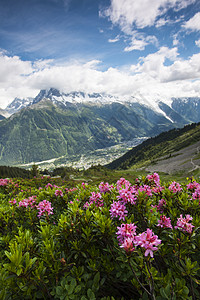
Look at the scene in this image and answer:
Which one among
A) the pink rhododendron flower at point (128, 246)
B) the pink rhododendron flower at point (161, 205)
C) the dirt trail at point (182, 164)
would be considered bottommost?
the dirt trail at point (182, 164)

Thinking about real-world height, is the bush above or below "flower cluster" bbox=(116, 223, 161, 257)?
below

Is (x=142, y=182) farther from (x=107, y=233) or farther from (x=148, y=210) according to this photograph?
(x=107, y=233)

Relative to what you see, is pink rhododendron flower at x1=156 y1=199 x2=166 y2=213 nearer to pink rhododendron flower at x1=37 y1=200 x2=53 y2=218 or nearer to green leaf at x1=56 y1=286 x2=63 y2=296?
green leaf at x1=56 y1=286 x2=63 y2=296

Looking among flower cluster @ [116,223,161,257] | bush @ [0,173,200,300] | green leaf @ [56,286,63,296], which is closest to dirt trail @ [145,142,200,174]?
bush @ [0,173,200,300]

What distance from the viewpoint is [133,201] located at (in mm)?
4418

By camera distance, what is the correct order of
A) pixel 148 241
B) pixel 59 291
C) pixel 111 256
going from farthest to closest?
pixel 111 256
pixel 59 291
pixel 148 241

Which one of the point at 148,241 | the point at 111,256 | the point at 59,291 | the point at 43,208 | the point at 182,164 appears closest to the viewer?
the point at 148,241

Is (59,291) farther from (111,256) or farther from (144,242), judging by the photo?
(144,242)

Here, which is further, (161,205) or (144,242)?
(161,205)

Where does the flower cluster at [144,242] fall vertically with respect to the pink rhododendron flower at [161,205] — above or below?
above

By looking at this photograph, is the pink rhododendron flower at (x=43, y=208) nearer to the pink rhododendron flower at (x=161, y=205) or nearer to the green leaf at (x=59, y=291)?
the green leaf at (x=59, y=291)

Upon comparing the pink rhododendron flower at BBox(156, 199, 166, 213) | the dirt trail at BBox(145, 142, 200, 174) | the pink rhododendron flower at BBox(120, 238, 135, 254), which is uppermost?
the pink rhododendron flower at BBox(120, 238, 135, 254)

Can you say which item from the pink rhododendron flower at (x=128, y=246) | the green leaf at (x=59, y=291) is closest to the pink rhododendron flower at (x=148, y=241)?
the pink rhododendron flower at (x=128, y=246)

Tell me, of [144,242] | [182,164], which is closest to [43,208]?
[144,242]
